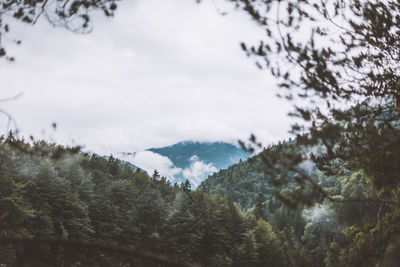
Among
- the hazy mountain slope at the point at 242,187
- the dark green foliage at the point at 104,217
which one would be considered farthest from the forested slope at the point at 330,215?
the dark green foliage at the point at 104,217

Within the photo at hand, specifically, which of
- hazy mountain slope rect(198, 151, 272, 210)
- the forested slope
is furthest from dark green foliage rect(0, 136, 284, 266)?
hazy mountain slope rect(198, 151, 272, 210)

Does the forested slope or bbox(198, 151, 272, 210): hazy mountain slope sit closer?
the forested slope

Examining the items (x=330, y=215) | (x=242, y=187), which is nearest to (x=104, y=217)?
(x=330, y=215)

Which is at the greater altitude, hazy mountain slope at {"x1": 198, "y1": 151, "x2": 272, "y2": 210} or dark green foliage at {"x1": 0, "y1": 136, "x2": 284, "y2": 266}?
hazy mountain slope at {"x1": 198, "y1": 151, "x2": 272, "y2": 210}

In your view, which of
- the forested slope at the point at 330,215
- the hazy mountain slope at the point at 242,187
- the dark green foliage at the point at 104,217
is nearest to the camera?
the forested slope at the point at 330,215

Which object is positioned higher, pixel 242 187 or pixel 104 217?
pixel 242 187

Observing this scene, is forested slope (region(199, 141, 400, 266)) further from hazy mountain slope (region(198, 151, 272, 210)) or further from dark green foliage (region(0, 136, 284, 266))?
dark green foliage (region(0, 136, 284, 266))

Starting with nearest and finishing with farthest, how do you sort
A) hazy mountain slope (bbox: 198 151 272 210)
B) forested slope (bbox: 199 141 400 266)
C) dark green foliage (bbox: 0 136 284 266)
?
forested slope (bbox: 199 141 400 266)
dark green foliage (bbox: 0 136 284 266)
hazy mountain slope (bbox: 198 151 272 210)

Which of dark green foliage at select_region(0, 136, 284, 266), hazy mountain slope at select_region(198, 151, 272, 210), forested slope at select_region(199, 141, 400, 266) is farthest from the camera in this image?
hazy mountain slope at select_region(198, 151, 272, 210)

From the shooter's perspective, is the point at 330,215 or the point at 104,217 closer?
the point at 104,217

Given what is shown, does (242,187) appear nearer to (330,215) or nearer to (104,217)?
(330,215)

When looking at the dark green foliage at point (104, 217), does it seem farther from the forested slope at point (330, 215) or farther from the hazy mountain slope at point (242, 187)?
the hazy mountain slope at point (242, 187)

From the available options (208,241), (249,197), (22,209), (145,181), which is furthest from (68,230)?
(249,197)

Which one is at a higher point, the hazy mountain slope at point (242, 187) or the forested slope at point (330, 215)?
the hazy mountain slope at point (242, 187)
